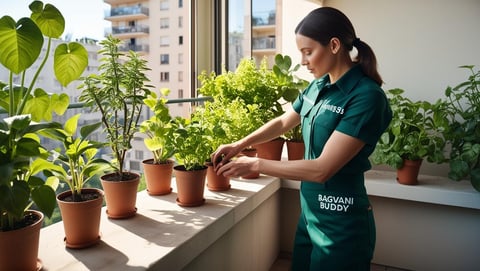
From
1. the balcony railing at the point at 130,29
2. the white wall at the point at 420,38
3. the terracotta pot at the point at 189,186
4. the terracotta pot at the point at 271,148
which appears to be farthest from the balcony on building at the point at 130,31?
the white wall at the point at 420,38

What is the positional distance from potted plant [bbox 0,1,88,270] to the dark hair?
793mm

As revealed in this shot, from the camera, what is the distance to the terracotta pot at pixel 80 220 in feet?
3.80

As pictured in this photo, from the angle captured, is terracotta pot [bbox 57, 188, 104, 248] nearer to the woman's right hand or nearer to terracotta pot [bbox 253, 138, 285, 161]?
the woman's right hand

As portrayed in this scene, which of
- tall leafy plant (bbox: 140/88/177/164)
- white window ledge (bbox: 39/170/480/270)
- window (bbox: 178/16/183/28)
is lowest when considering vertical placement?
white window ledge (bbox: 39/170/480/270)

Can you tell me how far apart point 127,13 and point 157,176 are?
2.79 feet

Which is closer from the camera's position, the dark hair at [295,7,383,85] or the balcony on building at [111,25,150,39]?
the dark hair at [295,7,383,85]

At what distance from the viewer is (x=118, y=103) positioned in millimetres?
1370

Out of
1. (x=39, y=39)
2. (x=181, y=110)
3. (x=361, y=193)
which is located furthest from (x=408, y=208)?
(x=39, y=39)

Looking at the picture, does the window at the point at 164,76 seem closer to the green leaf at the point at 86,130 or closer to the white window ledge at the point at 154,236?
the white window ledge at the point at 154,236

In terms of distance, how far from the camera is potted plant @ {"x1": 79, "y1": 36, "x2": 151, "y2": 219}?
4.39 feet

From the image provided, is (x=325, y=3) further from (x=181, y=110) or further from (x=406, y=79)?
(x=181, y=110)

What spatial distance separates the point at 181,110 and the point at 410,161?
4.91 ft

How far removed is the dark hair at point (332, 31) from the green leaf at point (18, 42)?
896 millimetres

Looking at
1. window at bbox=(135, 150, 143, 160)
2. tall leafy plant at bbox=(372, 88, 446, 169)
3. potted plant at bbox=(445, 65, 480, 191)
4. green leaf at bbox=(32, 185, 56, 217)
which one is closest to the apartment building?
window at bbox=(135, 150, 143, 160)
